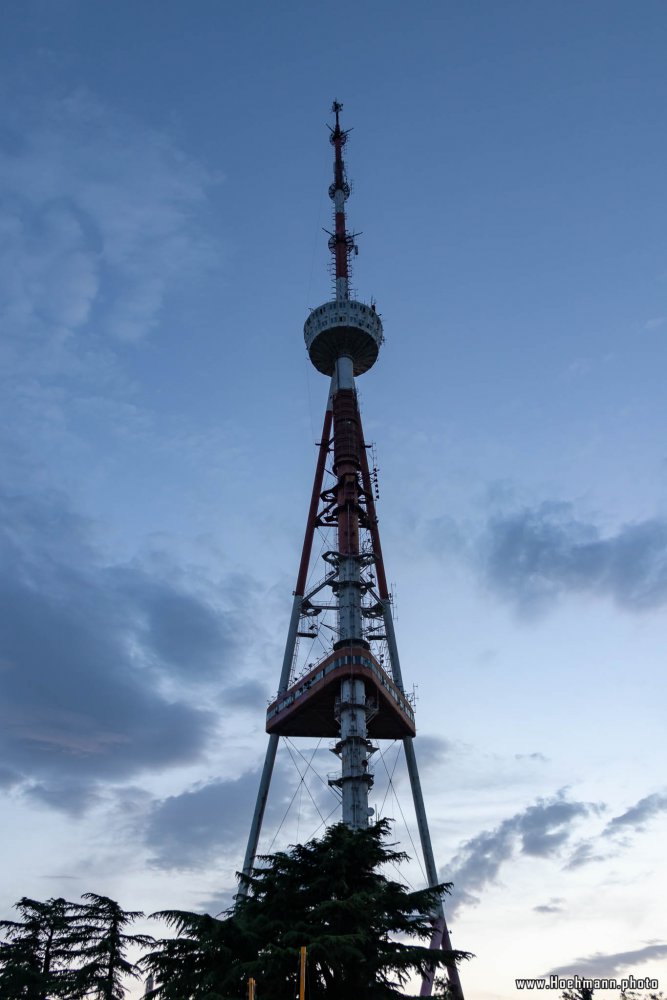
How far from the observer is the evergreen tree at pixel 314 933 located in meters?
27.9

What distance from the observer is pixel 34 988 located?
46.3 m

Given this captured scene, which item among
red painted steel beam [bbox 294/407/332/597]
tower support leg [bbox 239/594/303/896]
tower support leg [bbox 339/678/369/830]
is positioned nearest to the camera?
tower support leg [bbox 339/678/369/830]

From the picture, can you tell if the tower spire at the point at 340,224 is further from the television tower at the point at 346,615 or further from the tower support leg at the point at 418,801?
the tower support leg at the point at 418,801

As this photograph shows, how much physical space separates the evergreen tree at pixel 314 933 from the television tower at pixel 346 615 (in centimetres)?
3011

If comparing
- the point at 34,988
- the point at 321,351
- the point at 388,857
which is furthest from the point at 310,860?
the point at 321,351

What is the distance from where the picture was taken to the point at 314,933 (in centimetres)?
2877

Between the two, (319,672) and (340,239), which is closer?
(319,672)

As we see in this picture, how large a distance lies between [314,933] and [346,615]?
45992 millimetres

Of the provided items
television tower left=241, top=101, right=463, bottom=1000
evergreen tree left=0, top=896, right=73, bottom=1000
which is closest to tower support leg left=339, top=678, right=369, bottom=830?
television tower left=241, top=101, right=463, bottom=1000

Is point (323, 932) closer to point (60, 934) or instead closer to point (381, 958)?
point (381, 958)

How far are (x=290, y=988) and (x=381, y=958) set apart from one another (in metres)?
3.19

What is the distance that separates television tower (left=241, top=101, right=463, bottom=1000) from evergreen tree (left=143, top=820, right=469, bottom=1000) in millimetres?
30106

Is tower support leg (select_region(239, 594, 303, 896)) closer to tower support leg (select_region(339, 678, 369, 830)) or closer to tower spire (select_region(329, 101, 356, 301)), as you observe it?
tower support leg (select_region(339, 678, 369, 830))

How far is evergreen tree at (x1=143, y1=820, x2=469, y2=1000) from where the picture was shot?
91.6ft
